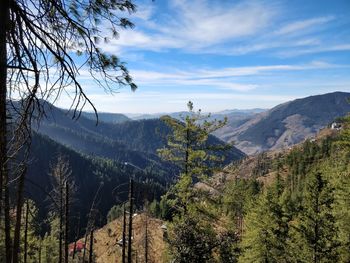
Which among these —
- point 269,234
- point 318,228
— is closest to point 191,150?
point 318,228

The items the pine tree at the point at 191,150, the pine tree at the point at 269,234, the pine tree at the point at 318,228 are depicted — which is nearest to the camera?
the pine tree at the point at 191,150

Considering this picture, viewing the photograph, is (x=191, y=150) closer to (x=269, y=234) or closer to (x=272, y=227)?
(x=272, y=227)

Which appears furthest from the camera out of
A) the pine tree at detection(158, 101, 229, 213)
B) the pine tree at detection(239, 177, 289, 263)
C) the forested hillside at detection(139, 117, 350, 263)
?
the pine tree at detection(239, 177, 289, 263)

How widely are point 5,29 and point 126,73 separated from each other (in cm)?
195

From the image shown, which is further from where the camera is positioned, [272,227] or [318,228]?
[272,227]

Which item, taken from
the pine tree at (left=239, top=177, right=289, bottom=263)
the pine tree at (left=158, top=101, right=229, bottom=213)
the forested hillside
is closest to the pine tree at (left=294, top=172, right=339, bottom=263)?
the forested hillside

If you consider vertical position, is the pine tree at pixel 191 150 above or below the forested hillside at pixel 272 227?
above

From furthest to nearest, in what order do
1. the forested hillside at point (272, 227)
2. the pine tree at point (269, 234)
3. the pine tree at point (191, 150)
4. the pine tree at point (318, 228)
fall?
the pine tree at point (269, 234)
the pine tree at point (318, 228)
the pine tree at point (191, 150)
the forested hillside at point (272, 227)

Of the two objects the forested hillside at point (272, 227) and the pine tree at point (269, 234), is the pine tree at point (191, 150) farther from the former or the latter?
the pine tree at point (269, 234)

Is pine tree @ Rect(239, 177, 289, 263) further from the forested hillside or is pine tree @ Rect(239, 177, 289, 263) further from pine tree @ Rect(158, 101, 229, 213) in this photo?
pine tree @ Rect(158, 101, 229, 213)

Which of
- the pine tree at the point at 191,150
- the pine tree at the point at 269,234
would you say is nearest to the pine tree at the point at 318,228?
the pine tree at the point at 269,234

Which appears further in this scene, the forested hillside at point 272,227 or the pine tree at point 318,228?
the pine tree at point 318,228

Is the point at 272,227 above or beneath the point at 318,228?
beneath

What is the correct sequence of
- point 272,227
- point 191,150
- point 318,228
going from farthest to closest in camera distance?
1. point 272,227
2. point 318,228
3. point 191,150
